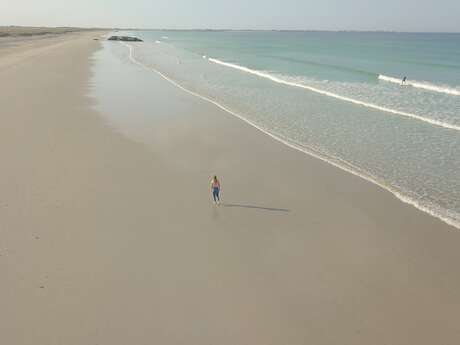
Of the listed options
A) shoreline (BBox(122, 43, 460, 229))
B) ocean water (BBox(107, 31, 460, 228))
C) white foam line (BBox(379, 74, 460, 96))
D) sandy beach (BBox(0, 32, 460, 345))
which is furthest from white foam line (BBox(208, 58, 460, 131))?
sandy beach (BBox(0, 32, 460, 345))

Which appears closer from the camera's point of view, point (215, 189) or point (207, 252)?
point (207, 252)

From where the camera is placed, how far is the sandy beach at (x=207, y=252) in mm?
6977

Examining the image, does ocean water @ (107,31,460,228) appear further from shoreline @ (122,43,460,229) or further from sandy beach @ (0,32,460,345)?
sandy beach @ (0,32,460,345)

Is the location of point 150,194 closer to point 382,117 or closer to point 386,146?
point 386,146

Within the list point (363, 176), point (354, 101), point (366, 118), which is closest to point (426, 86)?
point (354, 101)

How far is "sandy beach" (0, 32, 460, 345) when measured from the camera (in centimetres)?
698

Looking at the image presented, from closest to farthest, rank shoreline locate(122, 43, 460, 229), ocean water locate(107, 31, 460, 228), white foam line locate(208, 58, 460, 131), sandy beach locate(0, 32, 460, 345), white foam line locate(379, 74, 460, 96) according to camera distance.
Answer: sandy beach locate(0, 32, 460, 345) < shoreline locate(122, 43, 460, 229) < ocean water locate(107, 31, 460, 228) < white foam line locate(208, 58, 460, 131) < white foam line locate(379, 74, 460, 96)

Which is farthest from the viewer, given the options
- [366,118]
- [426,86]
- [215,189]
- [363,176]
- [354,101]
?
[426,86]

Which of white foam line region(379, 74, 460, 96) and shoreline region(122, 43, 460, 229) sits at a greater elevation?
shoreline region(122, 43, 460, 229)

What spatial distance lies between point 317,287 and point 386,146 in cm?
1068

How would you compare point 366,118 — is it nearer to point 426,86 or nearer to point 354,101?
point 354,101

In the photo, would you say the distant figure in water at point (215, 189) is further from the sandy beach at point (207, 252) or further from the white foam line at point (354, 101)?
the white foam line at point (354, 101)

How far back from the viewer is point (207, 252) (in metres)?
9.11

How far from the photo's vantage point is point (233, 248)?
9289 mm
